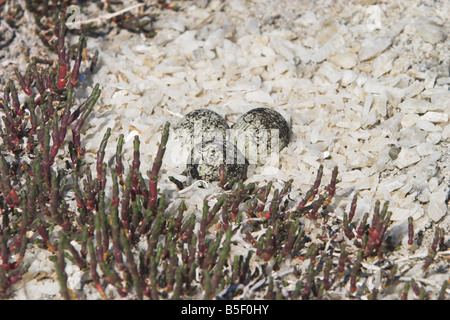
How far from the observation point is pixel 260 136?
14.3ft

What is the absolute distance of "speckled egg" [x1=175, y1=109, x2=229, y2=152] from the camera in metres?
4.42

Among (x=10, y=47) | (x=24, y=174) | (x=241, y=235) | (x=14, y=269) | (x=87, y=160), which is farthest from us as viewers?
(x=10, y=47)

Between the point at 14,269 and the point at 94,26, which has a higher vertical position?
the point at 94,26

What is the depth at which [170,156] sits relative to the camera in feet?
14.7

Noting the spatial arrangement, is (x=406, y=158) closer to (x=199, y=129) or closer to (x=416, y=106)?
(x=416, y=106)

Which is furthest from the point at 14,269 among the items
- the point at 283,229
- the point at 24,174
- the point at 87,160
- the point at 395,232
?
the point at 395,232

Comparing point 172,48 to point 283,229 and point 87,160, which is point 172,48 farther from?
point 283,229

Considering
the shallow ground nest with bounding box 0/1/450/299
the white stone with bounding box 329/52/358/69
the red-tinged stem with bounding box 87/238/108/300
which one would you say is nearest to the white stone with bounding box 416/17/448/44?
the shallow ground nest with bounding box 0/1/450/299

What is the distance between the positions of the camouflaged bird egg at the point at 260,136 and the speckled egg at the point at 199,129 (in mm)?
161

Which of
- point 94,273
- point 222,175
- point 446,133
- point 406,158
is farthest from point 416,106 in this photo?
point 94,273

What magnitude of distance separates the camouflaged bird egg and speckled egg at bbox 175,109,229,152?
16 centimetres

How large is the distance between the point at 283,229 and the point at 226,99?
1842 mm

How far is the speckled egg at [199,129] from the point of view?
4.42 m

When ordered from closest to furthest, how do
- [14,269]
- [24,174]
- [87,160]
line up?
[14,269], [24,174], [87,160]
